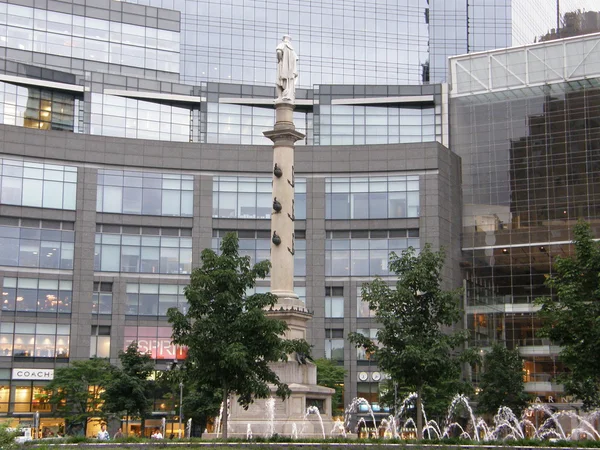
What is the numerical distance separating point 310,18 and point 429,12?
12.8 meters

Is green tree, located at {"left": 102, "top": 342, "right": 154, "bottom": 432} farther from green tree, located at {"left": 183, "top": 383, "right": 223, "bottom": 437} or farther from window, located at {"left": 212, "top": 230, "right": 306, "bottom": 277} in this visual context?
window, located at {"left": 212, "top": 230, "right": 306, "bottom": 277}

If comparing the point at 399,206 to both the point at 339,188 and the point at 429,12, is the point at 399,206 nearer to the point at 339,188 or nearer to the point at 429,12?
the point at 339,188

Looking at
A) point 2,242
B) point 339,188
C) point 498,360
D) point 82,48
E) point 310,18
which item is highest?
point 310,18

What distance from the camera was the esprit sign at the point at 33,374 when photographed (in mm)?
78438

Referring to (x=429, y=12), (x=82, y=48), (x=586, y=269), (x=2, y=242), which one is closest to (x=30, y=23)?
(x=82, y=48)

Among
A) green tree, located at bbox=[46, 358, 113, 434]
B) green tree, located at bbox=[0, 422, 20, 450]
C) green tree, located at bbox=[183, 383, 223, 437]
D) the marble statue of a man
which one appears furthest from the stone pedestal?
green tree, located at bbox=[46, 358, 113, 434]

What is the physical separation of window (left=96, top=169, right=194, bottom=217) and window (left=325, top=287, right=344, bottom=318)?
44.9 feet

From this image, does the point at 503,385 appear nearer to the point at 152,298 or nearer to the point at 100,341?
the point at 152,298

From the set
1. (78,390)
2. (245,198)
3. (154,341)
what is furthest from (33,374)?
(245,198)

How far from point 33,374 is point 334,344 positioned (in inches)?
971

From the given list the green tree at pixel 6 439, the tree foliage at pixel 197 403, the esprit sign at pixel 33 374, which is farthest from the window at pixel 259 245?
the green tree at pixel 6 439

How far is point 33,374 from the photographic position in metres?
79.1

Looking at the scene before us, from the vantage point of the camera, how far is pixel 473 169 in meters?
90.6

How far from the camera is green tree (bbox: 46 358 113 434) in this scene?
238ft
